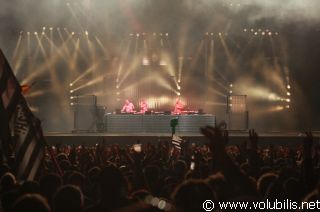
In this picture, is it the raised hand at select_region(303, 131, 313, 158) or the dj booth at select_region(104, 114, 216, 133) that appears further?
the dj booth at select_region(104, 114, 216, 133)

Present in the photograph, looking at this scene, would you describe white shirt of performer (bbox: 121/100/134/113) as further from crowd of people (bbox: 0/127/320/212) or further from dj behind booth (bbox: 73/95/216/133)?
crowd of people (bbox: 0/127/320/212)

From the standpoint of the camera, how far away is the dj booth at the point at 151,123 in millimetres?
22875

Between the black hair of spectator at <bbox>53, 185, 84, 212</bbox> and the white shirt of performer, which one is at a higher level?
the white shirt of performer

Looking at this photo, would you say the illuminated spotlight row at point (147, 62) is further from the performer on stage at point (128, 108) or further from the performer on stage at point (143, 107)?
the performer on stage at point (128, 108)

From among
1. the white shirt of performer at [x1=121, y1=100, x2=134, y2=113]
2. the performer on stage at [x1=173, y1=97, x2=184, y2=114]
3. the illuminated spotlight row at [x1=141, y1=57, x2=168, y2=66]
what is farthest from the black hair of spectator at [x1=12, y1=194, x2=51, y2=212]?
the illuminated spotlight row at [x1=141, y1=57, x2=168, y2=66]

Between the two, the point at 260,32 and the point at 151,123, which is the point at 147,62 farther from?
the point at 260,32

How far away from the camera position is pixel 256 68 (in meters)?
27.0

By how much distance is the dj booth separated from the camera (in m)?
22.9

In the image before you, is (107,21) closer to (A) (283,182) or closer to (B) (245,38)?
(B) (245,38)

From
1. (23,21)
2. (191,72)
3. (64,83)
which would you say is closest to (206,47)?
(191,72)

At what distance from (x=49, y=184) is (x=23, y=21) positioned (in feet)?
71.5

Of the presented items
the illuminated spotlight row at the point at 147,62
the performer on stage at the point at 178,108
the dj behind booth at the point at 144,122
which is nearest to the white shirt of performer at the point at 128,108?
the dj behind booth at the point at 144,122

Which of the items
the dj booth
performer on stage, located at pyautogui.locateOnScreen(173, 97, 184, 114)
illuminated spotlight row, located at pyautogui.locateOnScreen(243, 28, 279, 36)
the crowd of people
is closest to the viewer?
the crowd of people

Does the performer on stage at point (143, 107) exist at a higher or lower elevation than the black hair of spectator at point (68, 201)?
higher
